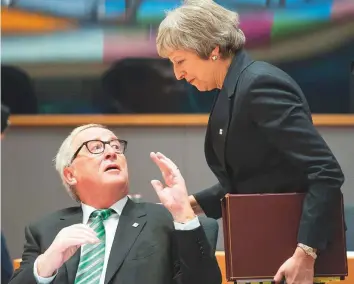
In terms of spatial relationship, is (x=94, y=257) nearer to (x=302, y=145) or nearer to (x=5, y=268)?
(x=302, y=145)

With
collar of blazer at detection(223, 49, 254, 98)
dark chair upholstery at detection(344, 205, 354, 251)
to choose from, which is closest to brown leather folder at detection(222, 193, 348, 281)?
collar of blazer at detection(223, 49, 254, 98)

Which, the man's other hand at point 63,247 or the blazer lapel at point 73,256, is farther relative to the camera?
the blazer lapel at point 73,256

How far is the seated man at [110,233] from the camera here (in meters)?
1.92

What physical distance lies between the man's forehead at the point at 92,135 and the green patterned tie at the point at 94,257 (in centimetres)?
26

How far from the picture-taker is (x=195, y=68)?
1875 mm

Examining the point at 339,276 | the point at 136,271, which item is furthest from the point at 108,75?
the point at 339,276

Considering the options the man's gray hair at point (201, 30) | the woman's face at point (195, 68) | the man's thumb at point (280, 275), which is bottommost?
the man's thumb at point (280, 275)

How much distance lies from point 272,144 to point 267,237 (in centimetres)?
26

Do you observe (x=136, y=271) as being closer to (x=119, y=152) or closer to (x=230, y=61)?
(x=119, y=152)

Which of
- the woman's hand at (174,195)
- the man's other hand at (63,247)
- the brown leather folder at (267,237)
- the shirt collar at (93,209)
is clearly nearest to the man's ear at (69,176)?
the shirt collar at (93,209)

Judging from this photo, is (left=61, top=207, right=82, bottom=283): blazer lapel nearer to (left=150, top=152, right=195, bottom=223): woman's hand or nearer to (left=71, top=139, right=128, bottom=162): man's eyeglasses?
(left=71, top=139, right=128, bottom=162): man's eyeglasses

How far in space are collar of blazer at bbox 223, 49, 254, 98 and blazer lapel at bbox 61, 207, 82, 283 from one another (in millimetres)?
759

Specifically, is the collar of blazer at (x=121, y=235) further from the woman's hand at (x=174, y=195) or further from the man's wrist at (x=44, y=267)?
the woman's hand at (x=174, y=195)

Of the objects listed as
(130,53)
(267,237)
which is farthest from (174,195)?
(130,53)
